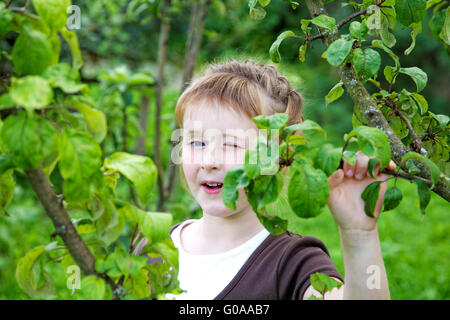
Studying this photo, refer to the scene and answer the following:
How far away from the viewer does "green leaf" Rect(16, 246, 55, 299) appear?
32.3 inches

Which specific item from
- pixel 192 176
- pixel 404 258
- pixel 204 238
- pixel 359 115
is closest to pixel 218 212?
pixel 192 176

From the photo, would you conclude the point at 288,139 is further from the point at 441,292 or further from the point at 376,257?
the point at 441,292

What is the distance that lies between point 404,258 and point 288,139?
10.3 ft

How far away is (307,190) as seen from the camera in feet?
2.48

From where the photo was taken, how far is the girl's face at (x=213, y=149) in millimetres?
1331

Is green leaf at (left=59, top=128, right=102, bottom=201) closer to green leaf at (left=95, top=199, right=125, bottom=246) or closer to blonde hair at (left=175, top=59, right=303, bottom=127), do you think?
green leaf at (left=95, top=199, right=125, bottom=246)

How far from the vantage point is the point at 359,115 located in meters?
1.13

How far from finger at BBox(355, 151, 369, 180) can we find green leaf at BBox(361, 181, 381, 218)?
0.15 feet

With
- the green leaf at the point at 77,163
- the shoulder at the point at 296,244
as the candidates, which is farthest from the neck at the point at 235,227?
the green leaf at the point at 77,163

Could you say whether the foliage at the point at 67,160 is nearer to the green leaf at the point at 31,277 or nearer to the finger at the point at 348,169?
the green leaf at the point at 31,277

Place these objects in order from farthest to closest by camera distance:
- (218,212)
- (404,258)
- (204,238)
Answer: (404,258) < (204,238) < (218,212)

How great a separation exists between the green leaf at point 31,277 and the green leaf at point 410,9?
79 cm

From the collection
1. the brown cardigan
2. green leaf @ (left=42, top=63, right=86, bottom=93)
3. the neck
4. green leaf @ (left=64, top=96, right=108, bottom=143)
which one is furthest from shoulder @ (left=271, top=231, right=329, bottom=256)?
green leaf @ (left=42, top=63, right=86, bottom=93)

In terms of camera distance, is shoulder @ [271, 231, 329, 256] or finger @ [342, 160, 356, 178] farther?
shoulder @ [271, 231, 329, 256]
